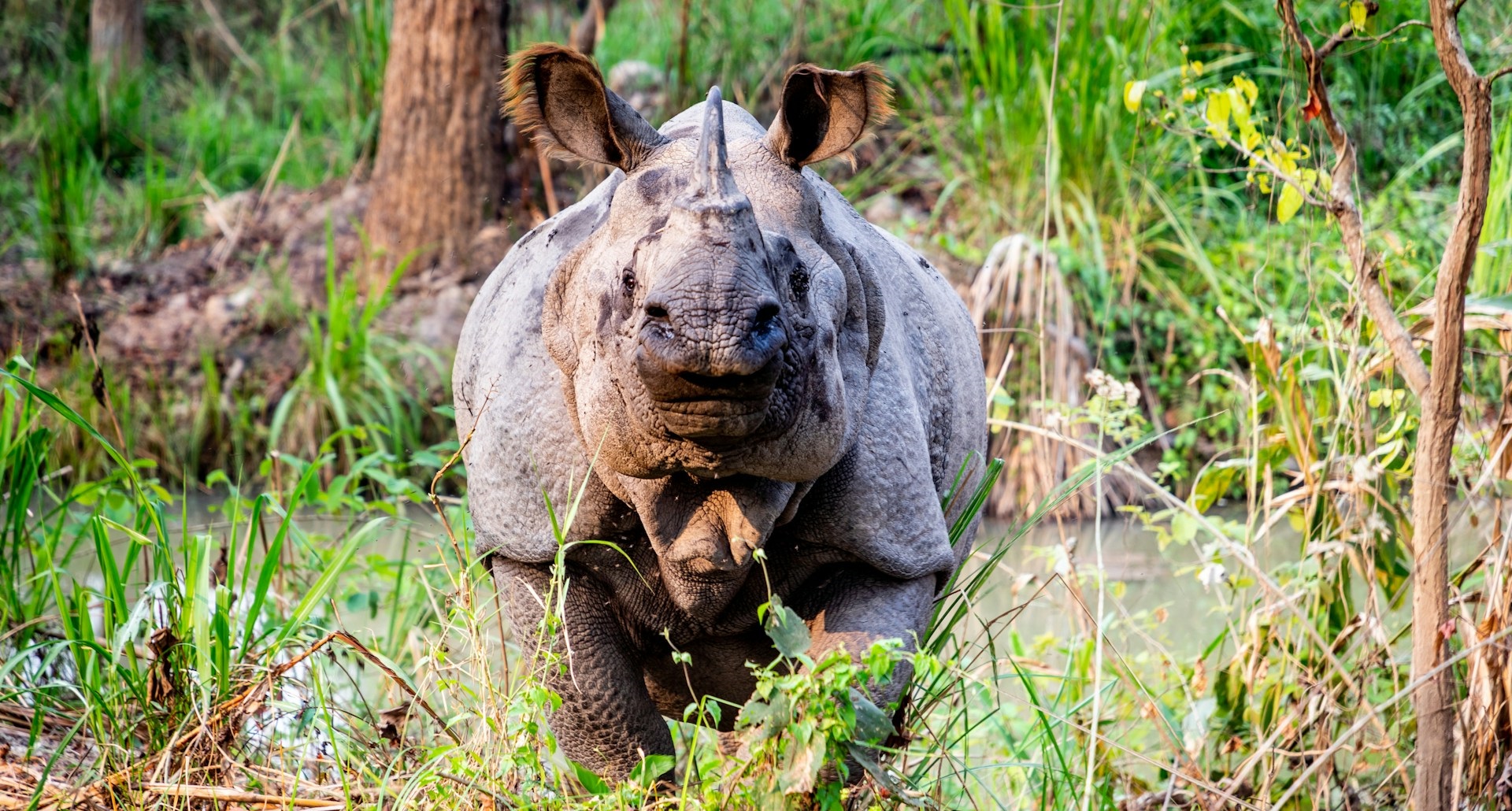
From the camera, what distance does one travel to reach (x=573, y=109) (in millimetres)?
2592

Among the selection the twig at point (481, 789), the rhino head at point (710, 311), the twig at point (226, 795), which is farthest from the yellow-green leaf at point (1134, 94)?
the twig at point (226, 795)

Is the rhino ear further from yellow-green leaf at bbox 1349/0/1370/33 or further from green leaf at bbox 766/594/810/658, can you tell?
yellow-green leaf at bbox 1349/0/1370/33

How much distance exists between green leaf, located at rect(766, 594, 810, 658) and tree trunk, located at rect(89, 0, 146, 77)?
1083 centimetres

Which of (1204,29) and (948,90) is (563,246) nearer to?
→ (948,90)

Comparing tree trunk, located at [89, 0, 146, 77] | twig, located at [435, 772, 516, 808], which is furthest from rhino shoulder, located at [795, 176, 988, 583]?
tree trunk, located at [89, 0, 146, 77]

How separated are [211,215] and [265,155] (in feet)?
4.86

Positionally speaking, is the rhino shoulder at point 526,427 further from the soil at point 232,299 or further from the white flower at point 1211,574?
the soil at point 232,299

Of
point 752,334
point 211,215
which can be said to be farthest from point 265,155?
point 752,334

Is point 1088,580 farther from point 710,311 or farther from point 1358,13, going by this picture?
point 710,311

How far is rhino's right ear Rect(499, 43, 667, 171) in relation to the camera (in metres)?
2.51

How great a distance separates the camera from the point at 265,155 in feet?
34.7

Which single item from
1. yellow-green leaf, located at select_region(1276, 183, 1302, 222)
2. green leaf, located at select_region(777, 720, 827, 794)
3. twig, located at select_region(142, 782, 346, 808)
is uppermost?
yellow-green leaf, located at select_region(1276, 183, 1302, 222)

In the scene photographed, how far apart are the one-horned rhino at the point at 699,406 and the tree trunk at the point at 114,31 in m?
9.96

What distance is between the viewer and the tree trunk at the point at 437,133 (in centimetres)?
769
